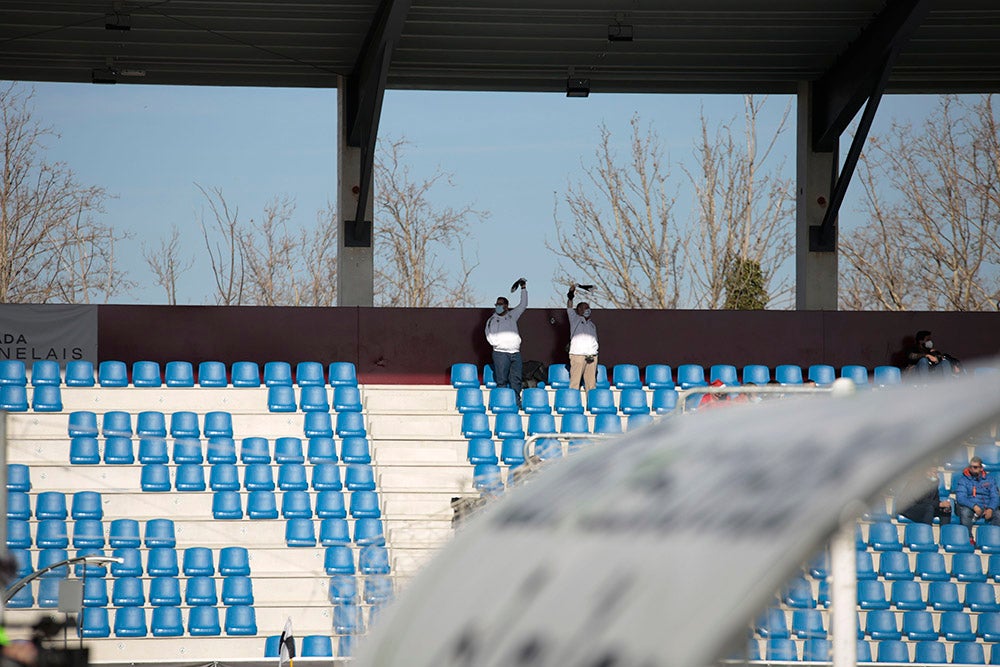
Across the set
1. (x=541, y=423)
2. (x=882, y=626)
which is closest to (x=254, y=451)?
(x=541, y=423)

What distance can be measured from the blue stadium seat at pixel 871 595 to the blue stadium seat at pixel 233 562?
7.19m

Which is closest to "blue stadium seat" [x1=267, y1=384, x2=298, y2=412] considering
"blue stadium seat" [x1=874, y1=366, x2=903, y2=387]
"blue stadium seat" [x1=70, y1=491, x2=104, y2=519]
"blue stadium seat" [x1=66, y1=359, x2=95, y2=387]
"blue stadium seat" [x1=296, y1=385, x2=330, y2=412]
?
"blue stadium seat" [x1=296, y1=385, x2=330, y2=412]

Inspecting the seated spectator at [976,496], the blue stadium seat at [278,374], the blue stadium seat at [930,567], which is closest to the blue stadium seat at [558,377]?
the blue stadium seat at [278,374]

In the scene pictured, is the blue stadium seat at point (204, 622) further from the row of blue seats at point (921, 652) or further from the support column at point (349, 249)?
the support column at point (349, 249)

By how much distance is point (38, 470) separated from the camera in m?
16.1

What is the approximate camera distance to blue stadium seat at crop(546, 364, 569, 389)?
775 inches

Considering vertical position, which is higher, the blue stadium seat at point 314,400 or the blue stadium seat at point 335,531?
the blue stadium seat at point 314,400

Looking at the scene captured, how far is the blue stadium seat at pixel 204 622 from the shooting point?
1427cm

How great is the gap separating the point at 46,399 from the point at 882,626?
37.2ft

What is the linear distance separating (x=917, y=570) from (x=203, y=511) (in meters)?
8.73

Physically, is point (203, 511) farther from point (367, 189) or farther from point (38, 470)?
point (367, 189)

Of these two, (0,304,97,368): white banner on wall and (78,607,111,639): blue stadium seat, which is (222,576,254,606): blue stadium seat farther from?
(0,304,97,368): white banner on wall

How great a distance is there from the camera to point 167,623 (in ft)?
47.0

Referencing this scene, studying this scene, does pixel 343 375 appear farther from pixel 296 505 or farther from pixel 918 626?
pixel 918 626
